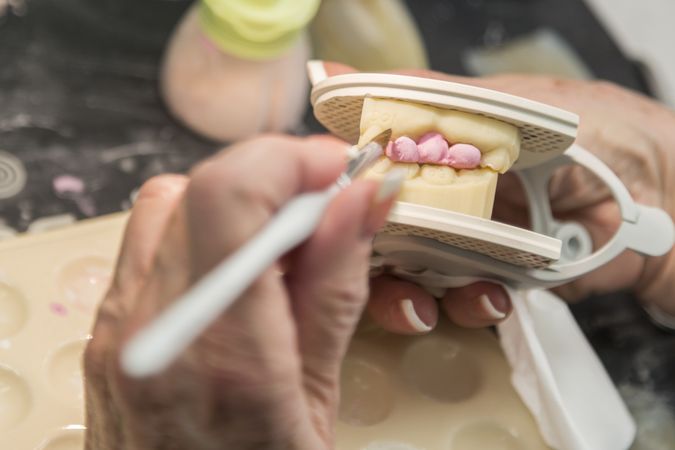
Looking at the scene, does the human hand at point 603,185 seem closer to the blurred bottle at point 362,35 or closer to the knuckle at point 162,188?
the blurred bottle at point 362,35

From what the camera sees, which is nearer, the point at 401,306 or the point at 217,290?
the point at 217,290

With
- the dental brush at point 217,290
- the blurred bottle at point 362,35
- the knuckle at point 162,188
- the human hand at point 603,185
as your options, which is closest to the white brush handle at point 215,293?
the dental brush at point 217,290

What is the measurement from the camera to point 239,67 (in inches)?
30.8

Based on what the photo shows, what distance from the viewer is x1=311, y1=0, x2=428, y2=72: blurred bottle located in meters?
0.87

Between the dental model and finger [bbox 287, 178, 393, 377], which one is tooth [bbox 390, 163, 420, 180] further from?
finger [bbox 287, 178, 393, 377]

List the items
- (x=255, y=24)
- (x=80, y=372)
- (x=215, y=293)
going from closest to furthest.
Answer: (x=215, y=293)
(x=80, y=372)
(x=255, y=24)

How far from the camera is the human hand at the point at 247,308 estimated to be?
312 millimetres

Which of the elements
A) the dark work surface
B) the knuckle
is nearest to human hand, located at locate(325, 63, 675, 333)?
the dark work surface

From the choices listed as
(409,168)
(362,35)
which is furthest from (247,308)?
(362,35)

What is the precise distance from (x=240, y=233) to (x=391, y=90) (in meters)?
0.20

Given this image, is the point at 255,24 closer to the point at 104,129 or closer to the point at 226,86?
the point at 226,86

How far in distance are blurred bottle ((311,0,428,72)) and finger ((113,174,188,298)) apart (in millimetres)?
500

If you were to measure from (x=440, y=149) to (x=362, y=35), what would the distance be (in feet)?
1.37

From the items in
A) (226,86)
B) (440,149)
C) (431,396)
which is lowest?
(431,396)
